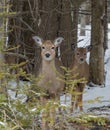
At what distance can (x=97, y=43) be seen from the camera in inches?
538

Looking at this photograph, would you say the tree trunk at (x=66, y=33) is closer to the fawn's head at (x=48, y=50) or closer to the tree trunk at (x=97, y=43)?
the tree trunk at (x=97, y=43)

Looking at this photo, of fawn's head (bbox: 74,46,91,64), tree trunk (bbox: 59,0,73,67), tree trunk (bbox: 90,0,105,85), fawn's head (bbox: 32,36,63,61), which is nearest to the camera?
fawn's head (bbox: 32,36,63,61)

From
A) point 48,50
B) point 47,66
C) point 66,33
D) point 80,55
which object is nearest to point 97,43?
point 66,33

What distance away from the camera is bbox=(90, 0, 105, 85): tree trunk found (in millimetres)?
13418

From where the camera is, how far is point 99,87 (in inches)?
526

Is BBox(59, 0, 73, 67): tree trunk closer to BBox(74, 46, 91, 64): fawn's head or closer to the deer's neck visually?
BBox(74, 46, 91, 64): fawn's head

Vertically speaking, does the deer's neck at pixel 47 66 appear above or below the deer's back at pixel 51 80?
above

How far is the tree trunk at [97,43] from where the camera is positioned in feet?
44.0

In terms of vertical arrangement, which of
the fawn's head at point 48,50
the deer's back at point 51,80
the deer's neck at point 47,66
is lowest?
the deer's back at point 51,80

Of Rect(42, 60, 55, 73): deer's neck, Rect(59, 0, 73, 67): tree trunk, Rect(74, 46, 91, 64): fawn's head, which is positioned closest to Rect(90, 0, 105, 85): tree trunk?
Rect(59, 0, 73, 67): tree trunk

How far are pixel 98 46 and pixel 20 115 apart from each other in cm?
822

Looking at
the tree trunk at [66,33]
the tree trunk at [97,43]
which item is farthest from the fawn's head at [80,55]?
the tree trunk at [97,43]

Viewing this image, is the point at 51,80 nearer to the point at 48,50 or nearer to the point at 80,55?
the point at 48,50

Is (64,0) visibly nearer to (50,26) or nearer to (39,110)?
(50,26)
